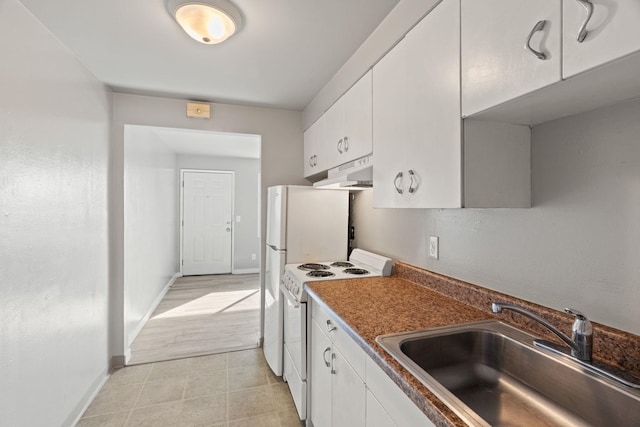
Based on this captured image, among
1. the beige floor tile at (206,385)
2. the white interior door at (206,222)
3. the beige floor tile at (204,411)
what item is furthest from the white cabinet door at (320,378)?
the white interior door at (206,222)

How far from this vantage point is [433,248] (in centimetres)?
167

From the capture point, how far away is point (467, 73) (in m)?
1.00

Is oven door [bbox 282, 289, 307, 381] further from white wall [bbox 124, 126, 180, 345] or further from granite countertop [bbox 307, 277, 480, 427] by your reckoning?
white wall [bbox 124, 126, 180, 345]

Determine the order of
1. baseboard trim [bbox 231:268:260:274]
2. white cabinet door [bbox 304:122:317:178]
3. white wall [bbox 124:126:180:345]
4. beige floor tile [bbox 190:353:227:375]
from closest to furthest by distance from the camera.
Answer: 1. beige floor tile [bbox 190:353:227:375]
2. white cabinet door [bbox 304:122:317:178]
3. white wall [bbox 124:126:180:345]
4. baseboard trim [bbox 231:268:260:274]

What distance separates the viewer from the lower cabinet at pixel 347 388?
909 mm

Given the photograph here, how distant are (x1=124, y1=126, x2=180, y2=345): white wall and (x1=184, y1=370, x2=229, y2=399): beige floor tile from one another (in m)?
0.82

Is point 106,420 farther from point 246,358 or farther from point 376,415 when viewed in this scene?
point 376,415

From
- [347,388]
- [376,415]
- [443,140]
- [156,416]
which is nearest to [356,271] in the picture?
[347,388]

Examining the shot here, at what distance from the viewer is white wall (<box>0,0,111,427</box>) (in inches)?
52.6

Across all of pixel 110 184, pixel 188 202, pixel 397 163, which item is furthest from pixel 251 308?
pixel 397 163

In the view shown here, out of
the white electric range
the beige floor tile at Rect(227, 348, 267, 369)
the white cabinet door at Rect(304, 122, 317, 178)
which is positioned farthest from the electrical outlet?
the beige floor tile at Rect(227, 348, 267, 369)

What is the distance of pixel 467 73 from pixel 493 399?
112 centimetres

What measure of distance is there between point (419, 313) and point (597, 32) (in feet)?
3.51

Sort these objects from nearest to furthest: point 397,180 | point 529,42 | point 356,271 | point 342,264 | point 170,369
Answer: point 529,42
point 397,180
point 356,271
point 342,264
point 170,369
